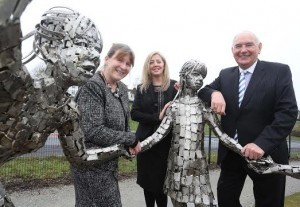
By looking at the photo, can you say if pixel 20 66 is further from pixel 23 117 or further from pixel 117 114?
pixel 117 114

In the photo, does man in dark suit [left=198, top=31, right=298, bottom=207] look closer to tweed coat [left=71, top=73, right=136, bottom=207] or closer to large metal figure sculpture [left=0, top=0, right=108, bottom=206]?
tweed coat [left=71, top=73, right=136, bottom=207]

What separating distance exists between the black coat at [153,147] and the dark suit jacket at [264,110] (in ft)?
1.96

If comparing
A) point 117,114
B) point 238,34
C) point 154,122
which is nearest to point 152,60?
point 154,122

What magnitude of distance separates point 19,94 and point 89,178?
1241 millimetres

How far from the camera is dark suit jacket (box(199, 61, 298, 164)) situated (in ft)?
10.1

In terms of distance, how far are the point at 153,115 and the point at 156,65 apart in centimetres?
52

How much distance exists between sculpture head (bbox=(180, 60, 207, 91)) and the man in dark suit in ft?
0.53

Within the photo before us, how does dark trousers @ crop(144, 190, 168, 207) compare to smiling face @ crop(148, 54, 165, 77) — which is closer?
smiling face @ crop(148, 54, 165, 77)

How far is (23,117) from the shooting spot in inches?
60.5

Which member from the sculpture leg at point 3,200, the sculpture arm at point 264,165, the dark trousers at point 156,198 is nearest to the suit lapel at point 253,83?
the sculpture arm at point 264,165

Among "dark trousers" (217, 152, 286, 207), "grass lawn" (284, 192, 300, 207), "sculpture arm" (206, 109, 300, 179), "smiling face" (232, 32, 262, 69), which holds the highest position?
"smiling face" (232, 32, 262, 69)

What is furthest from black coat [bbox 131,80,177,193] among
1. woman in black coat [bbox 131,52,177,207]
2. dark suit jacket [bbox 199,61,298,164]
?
dark suit jacket [bbox 199,61,298,164]

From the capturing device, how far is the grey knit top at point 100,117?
259 centimetres

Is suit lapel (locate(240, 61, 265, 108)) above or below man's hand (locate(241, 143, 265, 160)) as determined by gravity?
above
